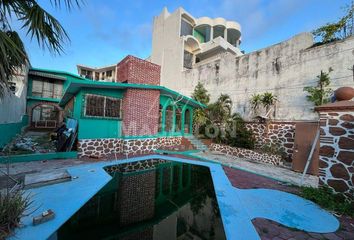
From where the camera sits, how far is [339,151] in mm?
4734

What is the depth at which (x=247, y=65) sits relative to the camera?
49.2 ft

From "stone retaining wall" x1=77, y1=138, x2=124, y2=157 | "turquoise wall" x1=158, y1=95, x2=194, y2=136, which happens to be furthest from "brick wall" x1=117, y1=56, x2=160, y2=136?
→ "turquoise wall" x1=158, y1=95, x2=194, y2=136

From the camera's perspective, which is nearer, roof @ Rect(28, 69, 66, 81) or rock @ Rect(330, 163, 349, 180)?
rock @ Rect(330, 163, 349, 180)

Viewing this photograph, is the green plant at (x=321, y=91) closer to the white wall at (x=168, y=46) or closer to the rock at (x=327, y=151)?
the rock at (x=327, y=151)

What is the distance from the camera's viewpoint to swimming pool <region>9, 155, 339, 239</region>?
3373 mm

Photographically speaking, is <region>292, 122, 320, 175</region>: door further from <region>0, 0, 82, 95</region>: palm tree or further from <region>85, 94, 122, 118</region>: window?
<region>0, 0, 82, 95</region>: palm tree

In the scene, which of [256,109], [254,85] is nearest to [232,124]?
[256,109]

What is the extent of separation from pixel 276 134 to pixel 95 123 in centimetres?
1109

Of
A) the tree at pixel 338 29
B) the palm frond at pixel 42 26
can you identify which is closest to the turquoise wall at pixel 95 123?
the palm frond at pixel 42 26

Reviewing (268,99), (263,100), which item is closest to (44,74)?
(263,100)

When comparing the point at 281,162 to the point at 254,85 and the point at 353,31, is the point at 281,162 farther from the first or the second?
the point at 353,31

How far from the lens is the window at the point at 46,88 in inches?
777

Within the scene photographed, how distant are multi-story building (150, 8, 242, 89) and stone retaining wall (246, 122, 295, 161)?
10449 millimetres

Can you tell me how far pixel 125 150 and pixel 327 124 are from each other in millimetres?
8845
